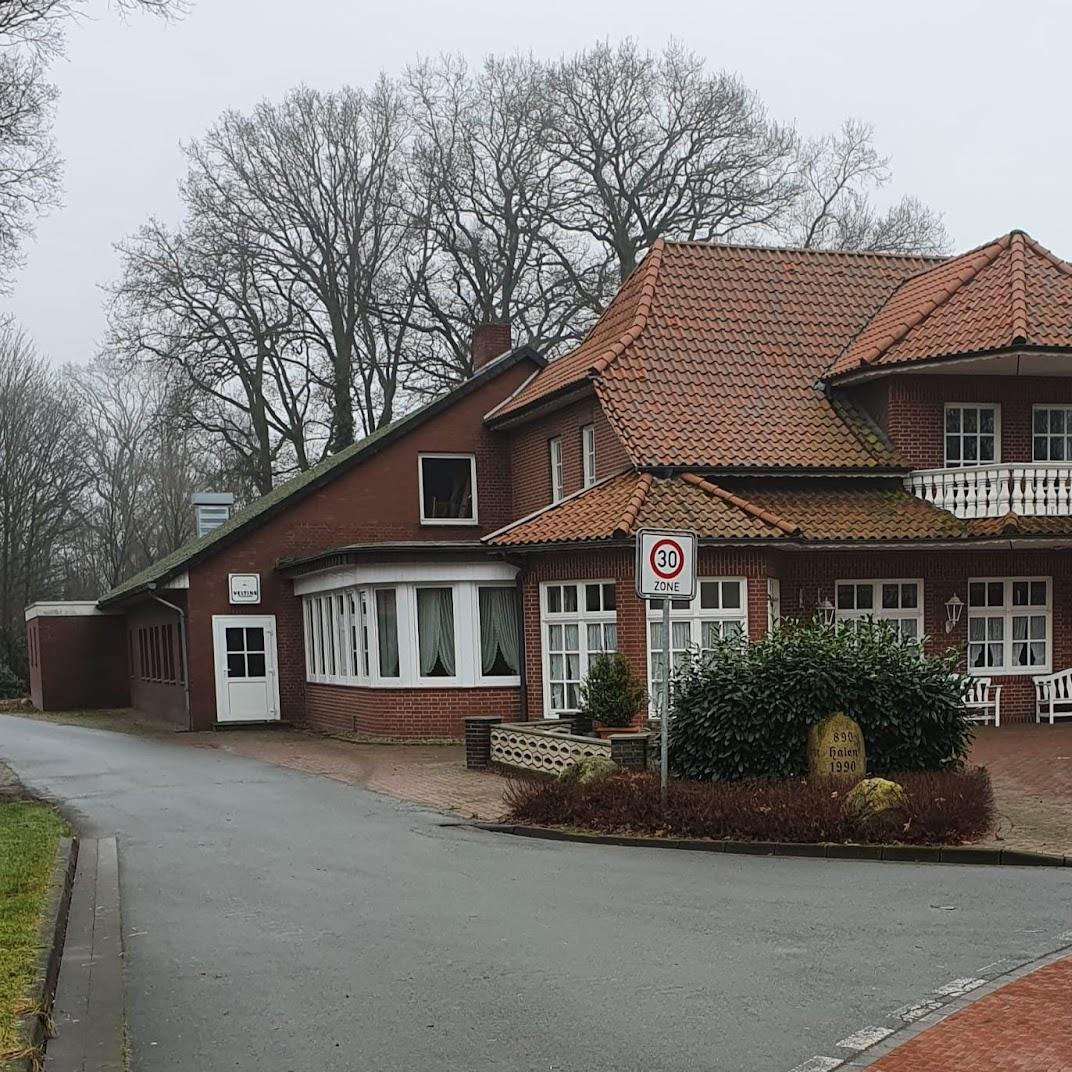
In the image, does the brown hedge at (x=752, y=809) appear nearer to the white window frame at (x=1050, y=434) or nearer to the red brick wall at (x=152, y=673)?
the white window frame at (x=1050, y=434)

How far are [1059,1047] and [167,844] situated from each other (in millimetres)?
9473

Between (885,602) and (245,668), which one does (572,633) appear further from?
(245,668)

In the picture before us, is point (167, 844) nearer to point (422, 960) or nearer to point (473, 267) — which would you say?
point (422, 960)

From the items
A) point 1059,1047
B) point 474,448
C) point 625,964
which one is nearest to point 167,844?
point 625,964

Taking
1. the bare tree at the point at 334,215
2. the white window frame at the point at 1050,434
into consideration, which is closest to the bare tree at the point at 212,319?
the bare tree at the point at 334,215

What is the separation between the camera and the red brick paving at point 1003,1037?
238 inches

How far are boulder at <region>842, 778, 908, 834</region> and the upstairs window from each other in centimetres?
1795

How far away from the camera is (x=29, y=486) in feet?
177

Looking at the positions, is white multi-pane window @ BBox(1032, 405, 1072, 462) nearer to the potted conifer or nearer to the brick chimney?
the potted conifer

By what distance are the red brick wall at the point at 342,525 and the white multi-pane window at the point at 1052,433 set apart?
10864mm

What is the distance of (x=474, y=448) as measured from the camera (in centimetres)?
2973

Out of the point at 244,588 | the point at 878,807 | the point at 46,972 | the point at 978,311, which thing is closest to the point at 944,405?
the point at 978,311

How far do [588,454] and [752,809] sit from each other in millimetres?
13366

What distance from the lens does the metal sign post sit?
13.1 meters
